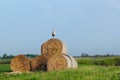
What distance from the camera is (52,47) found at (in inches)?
892

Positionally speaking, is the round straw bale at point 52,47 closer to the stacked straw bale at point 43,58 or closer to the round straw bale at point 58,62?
the stacked straw bale at point 43,58

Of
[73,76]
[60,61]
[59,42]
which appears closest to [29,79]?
[73,76]

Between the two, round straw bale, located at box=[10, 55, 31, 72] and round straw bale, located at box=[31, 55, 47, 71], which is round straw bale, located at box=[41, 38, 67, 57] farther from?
round straw bale, located at box=[10, 55, 31, 72]

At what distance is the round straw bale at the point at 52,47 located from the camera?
22.4m

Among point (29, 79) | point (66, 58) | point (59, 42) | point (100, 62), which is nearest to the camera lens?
point (29, 79)

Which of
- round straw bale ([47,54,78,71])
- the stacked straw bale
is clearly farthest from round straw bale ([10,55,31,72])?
round straw bale ([47,54,78,71])

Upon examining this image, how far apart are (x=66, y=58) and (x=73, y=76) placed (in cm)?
798

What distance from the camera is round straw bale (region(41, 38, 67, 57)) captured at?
883 inches

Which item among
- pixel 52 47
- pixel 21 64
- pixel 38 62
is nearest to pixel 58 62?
pixel 52 47

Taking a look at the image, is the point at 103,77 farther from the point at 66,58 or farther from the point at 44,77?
the point at 66,58

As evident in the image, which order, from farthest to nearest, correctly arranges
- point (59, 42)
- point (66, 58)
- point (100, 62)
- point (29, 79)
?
point (100, 62) < point (59, 42) < point (66, 58) < point (29, 79)

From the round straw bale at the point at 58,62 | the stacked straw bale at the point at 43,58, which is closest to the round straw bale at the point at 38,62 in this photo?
the stacked straw bale at the point at 43,58

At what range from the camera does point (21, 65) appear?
23.0 metres

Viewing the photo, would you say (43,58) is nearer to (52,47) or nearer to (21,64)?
(52,47)
